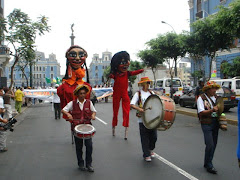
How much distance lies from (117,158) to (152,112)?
55.1 inches

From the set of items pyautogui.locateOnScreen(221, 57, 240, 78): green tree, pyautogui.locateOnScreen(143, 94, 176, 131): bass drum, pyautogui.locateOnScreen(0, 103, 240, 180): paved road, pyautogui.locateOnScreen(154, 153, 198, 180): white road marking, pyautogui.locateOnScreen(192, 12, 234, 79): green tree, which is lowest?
pyautogui.locateOnScreen(0, 103, 240, 180): paved road

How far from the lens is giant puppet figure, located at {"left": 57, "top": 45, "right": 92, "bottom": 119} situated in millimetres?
7332

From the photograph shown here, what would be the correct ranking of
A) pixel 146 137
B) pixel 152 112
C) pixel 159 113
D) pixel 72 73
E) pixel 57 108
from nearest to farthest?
pixel 159 113 → pixel 152 112 → pixel 146 137 → pixel 72 73 → pixel 57 108

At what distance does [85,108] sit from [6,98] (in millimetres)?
4580

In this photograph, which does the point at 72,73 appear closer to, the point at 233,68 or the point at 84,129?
the point at 84,129

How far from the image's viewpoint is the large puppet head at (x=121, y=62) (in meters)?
8.80

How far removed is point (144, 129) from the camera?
6234 millimetres

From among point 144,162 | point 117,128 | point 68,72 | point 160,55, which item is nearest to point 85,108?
point 144,162

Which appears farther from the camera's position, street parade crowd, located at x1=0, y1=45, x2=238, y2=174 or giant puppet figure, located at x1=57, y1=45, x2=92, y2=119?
giant puppet figure, located at x1=57, y1=45, x2=92, y2=119

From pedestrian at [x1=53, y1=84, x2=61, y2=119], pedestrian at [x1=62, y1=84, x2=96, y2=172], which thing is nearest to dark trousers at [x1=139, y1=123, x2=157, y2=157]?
pedestrian at [x1=62, y1=84, x2=96, y2=172]

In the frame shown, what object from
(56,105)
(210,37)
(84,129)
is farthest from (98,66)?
(84,129)

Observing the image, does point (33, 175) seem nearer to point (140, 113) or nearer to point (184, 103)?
point (140, 113)

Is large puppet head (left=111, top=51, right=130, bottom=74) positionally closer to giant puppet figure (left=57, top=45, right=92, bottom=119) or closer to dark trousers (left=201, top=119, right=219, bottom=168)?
giant puppet figure (left=57, top=45, right=92, bottom=119)

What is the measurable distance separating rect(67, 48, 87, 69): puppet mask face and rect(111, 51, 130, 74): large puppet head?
148 centimetres
